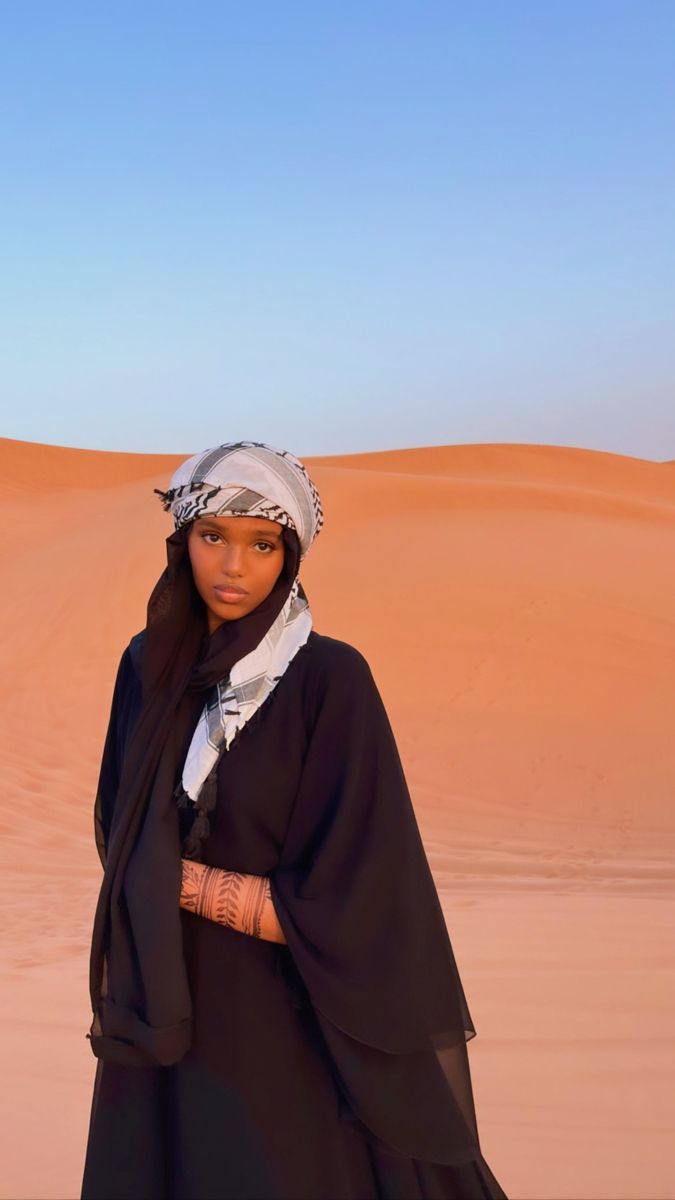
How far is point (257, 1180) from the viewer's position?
6.41ft

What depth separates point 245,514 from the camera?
7.04ft

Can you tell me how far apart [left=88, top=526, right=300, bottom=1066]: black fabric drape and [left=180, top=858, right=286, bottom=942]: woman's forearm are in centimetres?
5

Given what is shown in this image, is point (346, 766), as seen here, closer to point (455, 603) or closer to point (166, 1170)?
point (166, 1170)

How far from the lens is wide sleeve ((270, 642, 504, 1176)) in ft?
6.43

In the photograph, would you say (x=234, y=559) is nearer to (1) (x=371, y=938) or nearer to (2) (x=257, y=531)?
(2) (x=257, y=531)

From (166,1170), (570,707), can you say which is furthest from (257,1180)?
(570,707)

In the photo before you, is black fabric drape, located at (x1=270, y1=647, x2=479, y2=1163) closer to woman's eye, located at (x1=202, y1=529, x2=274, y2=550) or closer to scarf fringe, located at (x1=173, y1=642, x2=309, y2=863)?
scarf fringe, located at (x1=173, y1=642, x2=309, y2=863)

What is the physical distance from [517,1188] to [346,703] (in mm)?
2095

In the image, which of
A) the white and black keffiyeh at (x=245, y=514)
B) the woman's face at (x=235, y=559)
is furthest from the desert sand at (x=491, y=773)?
the woman's face at (x=235, y=559)

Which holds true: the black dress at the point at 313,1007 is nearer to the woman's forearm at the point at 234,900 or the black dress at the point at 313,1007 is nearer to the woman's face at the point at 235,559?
the woman's forearm at the point at 234,900

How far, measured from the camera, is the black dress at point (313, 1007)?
6.45 ft

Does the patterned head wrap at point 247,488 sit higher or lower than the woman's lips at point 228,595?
higher

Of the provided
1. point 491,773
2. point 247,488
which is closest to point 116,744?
point 247,488

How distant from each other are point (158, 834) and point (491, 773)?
940 cm
